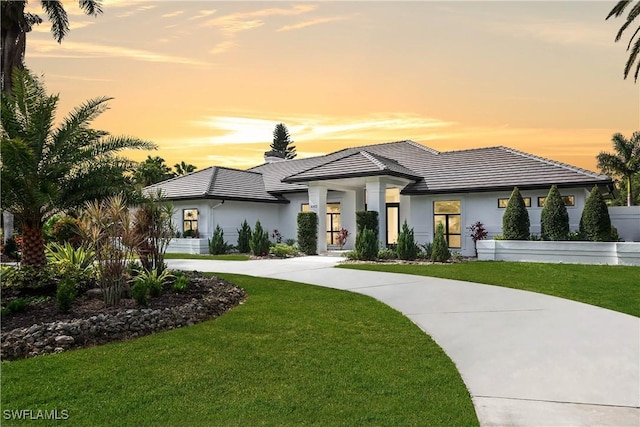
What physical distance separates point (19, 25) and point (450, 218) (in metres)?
24.1

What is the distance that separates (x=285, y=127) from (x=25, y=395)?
74.6 m

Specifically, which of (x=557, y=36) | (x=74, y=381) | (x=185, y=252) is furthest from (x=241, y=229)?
(x=74, y=381)

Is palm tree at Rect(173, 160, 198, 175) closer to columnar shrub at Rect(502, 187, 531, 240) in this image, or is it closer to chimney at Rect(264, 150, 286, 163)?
chimney at Rect(264, 150, 286, 163)

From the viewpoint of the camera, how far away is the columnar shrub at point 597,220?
15625 mm

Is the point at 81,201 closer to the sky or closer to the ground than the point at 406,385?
closer to the sky

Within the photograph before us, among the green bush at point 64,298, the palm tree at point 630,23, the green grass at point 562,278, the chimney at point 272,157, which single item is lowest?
the green grass at point 562,278

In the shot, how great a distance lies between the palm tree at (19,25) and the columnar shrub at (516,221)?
76.5ft

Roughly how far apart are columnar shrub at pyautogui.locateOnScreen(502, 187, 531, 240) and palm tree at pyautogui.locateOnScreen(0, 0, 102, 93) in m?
23.3

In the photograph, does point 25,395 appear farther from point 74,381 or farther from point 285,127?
point 285,127

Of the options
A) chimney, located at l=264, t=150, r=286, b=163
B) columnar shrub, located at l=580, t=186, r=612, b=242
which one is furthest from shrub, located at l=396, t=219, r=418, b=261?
chimney, located at l=264, t=150, r=286, b=163

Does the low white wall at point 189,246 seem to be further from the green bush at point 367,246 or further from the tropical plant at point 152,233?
the tropical plant at point 152,233

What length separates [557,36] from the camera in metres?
13.4

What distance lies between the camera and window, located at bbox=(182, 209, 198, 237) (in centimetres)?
2425

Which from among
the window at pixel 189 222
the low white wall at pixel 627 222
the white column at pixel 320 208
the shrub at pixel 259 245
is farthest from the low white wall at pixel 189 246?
the low white wall at pixel 627 222
